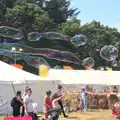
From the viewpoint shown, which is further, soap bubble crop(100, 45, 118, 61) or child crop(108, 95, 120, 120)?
soap bubble crop(100, 45, 118, 61)

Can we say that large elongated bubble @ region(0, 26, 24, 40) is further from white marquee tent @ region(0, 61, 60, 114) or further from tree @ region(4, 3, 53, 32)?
tree @ region(4, 3, 53, 32)

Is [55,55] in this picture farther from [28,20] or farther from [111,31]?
[111,31]

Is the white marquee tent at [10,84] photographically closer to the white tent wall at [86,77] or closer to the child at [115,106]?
the white tent wall at [86,77]

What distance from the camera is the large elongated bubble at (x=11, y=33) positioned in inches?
1010

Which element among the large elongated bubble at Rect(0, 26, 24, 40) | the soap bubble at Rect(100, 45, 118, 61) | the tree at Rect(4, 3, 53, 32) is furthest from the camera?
the tree at Rect(4, 3, 53, 32)

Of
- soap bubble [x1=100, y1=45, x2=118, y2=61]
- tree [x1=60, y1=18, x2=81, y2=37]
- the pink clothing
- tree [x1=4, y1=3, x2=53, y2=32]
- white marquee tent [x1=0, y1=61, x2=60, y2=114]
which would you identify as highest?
tree [x1=4, y1=3, x2=53, y2=32]

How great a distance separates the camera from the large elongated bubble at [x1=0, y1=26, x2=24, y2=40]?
25.7m

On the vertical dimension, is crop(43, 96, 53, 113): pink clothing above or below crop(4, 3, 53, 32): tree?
below

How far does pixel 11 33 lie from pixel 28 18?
31.9m

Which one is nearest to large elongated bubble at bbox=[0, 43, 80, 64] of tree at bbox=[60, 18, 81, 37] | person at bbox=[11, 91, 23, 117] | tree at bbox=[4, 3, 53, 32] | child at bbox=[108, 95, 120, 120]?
person at bbox=[11, 91, 23, 117]

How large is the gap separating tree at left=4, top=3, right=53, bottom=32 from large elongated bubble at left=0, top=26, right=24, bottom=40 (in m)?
28.9

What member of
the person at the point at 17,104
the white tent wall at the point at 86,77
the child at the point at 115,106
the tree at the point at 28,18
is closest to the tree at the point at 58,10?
the tree at the point at 28,18

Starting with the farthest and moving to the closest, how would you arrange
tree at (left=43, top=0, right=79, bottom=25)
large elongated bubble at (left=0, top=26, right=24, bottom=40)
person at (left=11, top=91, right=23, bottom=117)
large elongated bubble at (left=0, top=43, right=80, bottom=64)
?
tree at (left=43, top=0, right=79, bottom=25) < large elongated bubble at (left=0, top=43, right=80, bottom=64) < large elongated bubble at (left=0, top=26, right=24, bottom=40) < person at (left=11, top=91, right=23, bottom=117)

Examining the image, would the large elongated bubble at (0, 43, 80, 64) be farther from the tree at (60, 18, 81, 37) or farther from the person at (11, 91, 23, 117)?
the tree at (60, 18, 81, 37)
